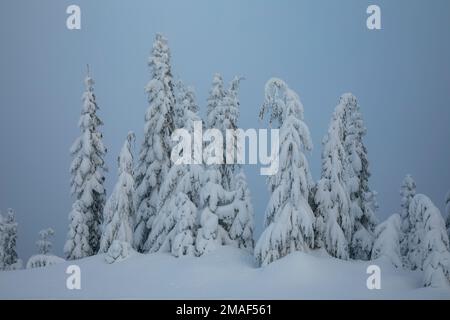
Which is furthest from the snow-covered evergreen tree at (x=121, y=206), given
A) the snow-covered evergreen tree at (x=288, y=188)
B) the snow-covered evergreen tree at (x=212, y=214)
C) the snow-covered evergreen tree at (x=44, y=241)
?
the snow-covered evergreen tree at (x=44, y=241)

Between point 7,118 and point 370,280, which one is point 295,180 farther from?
point 7,118

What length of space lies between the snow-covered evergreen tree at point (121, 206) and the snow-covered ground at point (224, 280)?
2950mm

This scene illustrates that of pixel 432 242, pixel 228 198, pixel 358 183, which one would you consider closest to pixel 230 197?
pixel 228 198

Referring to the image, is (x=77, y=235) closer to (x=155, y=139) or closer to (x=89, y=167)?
(x=89, y=167)

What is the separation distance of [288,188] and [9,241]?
86.2 feet

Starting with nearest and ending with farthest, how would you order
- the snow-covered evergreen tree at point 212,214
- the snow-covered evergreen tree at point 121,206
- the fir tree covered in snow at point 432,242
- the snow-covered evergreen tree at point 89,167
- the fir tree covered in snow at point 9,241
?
1. the fir tree covered in snow at point 432,242
2. the snow-covered evergreen tree at point 212,214
3. the snow-covered evergreen tree at point 121,206
4. the snow-covered evergreen tree at point 89,167
5. the fir tree covered in snow at point 9,241

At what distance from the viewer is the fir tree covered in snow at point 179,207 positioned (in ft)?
83.8

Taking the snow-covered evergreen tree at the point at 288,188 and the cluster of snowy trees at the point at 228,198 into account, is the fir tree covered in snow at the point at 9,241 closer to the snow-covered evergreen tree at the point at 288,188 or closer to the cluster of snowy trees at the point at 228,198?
the cluster of snowy trees at the point at 228,198

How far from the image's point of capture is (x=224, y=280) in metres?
19.7

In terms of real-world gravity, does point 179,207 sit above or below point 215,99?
below

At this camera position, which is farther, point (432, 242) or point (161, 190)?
point (161, 190)

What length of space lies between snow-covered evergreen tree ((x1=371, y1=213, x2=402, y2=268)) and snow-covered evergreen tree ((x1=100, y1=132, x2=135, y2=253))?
44.4 ft

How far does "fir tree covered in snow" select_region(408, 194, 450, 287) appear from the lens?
18.1 metres
